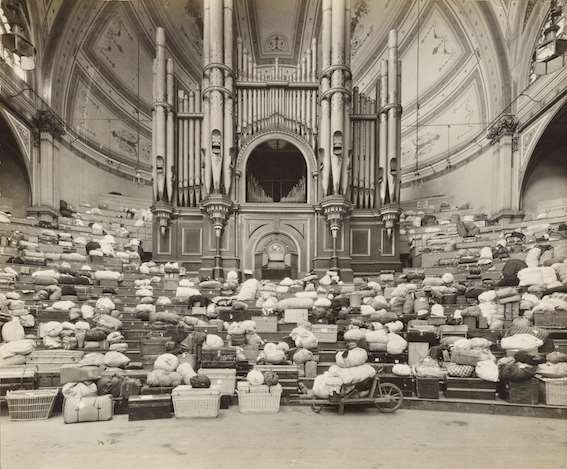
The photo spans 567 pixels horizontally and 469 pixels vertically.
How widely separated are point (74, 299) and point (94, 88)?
9061 millimetres

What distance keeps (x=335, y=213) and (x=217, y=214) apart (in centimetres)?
299

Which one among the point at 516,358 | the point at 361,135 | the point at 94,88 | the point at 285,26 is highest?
the point at 285,26

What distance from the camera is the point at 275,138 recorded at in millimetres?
12047

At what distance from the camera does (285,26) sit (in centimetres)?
1672

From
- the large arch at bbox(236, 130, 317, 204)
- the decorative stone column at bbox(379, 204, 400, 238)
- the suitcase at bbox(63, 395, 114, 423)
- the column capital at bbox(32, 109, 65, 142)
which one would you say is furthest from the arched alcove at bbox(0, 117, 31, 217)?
the decorative stone column at bbox(379, 204, 400, 238)

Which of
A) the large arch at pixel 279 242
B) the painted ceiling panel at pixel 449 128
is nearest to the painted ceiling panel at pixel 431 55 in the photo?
the painted ceiling panel at pixel 449 128

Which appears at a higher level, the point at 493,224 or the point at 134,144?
the point at 134,144

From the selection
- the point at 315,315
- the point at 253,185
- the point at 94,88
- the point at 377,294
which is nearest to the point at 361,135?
the point at 253,185

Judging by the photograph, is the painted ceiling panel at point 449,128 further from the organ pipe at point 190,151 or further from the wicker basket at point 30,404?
the wicker basket at point 30,404

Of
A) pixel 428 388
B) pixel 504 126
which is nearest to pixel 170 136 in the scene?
pixel 504 126

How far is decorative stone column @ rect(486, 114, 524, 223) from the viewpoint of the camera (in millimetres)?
11477

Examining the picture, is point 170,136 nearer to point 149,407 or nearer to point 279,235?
point 279,235

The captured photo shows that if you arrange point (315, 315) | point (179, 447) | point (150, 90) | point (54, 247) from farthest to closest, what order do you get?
1. point (150, 90)
2. point (54, 247)
3. point (315, 315)
4. point (179, 447)

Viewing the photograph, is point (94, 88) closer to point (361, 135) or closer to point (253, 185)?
point (253, 185)
